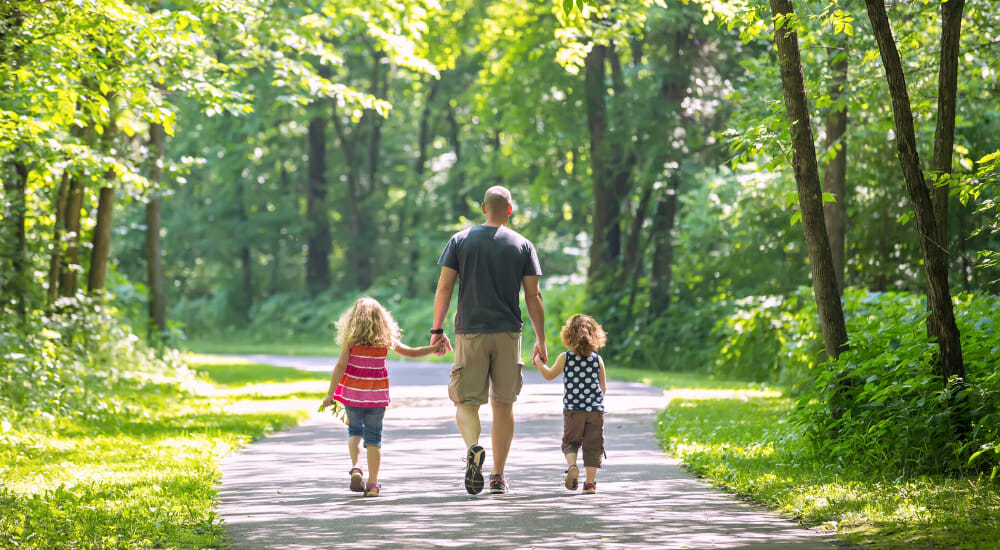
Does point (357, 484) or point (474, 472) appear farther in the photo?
point (357, 484)

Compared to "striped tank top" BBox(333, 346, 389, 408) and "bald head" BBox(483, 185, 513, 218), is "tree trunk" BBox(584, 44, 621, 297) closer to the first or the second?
"bald head" BBox(483, 185, 513, 218)

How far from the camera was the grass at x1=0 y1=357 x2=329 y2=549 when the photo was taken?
7086 millimetres

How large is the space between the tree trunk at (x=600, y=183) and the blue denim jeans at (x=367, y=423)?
19.1m

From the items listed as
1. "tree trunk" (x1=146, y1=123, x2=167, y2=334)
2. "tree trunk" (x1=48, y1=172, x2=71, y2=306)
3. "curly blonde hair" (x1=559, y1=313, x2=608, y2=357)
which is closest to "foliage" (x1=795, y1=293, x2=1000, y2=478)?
"curly blonde hair" (x1=559, y1=313, x2=608, y2=357)

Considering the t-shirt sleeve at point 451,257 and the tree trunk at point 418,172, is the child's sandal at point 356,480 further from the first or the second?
the tree trunk at point 418,172

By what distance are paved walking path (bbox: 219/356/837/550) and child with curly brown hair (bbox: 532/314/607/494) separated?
0.27 meters

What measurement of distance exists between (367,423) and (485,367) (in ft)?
3.37

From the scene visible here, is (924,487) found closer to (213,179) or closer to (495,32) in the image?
(495,32)

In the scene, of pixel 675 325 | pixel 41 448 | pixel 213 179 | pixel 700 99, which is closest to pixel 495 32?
pixel 700 99

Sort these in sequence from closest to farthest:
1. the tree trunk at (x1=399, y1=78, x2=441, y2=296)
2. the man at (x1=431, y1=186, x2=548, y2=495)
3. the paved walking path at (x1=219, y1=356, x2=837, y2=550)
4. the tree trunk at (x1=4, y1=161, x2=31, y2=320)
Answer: the paved walking path at (x1=219, y1=356, x2=837, y2=550), the man at (x1=431, y1=186, x2=548, y2=495), the tree trunk at (x1=4, y1=161, x2=31, y2=320), the tree trunk at (x1=399, y1=78, x2=441, y2=296)

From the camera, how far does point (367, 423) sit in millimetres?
8992

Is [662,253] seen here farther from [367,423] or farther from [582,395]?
[367,423]

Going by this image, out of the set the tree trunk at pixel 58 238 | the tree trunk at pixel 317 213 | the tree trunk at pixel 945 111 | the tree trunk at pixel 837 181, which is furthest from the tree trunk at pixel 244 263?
the tree trunk at pixel 945 111

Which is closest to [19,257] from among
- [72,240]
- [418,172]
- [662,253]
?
[72,240]
